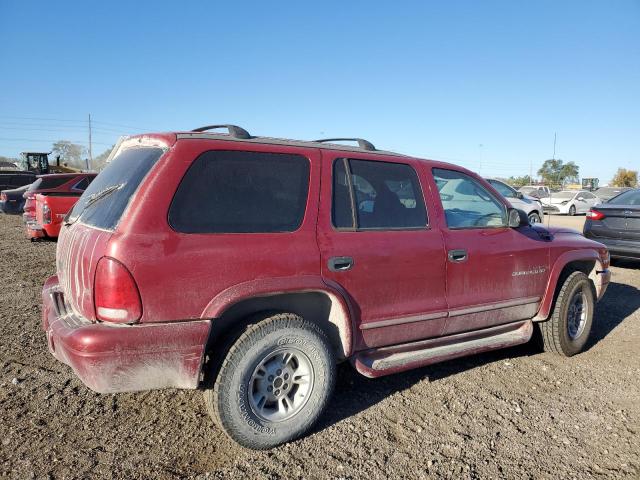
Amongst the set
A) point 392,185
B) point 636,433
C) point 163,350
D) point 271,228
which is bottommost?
point 636,433

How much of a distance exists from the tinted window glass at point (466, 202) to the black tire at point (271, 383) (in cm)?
151

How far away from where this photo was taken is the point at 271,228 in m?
2.85

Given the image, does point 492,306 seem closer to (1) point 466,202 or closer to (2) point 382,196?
(1) point 466,202

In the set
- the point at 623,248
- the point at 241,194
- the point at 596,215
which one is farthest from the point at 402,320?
the point at 596,215

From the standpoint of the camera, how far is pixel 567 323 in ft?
14.6

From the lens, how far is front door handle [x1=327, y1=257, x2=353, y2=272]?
9.75ft

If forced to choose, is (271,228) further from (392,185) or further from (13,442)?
(13,442)

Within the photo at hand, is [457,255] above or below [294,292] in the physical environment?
above

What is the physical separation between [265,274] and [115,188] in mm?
1036

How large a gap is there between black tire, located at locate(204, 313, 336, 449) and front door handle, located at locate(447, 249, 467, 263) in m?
1.17

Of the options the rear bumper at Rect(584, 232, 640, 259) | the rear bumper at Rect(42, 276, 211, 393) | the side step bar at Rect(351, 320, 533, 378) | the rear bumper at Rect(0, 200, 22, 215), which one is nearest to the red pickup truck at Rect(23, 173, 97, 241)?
the rear bumper at Rect(0, 200, 22, 215)

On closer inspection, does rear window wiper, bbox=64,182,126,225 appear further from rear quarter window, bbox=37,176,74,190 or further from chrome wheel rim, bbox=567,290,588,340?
rear quarter window, bbox=37,176,74,190

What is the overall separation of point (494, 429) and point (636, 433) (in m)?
0.93

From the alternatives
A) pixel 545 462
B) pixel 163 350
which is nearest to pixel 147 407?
pixel 163 350
